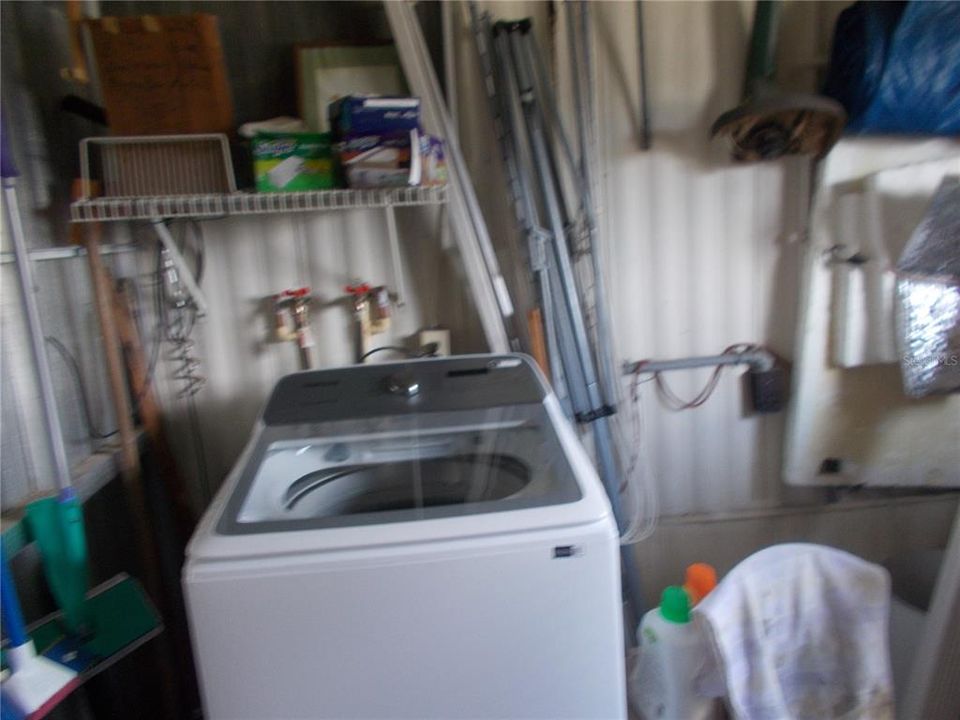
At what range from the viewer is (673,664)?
4.77 ft

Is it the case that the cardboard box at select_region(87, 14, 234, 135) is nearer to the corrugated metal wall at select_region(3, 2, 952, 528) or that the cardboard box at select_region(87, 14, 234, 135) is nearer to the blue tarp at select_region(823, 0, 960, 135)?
the corrugated metal wall at select_region(3, 2, 952, 528)

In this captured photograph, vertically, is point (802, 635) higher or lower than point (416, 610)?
lower

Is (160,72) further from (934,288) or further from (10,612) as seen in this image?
(934,288)

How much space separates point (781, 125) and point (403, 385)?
119cm

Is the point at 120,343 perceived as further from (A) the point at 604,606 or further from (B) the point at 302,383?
(A) the point at 604,606

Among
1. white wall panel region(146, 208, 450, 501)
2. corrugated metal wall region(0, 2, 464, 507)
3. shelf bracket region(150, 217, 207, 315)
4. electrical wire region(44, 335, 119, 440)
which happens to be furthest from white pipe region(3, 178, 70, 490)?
white wall panel region(146, 208, 450, 501)

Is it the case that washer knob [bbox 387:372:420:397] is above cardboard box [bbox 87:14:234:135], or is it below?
below

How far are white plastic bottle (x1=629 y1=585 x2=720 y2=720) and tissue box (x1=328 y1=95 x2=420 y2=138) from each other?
1.25 meters

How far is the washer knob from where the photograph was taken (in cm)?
145

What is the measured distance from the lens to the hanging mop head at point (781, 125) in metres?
1.55

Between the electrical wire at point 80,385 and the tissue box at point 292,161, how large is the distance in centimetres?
60

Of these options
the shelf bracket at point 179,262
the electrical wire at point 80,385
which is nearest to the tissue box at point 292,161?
the shelf bracket at point 179,262

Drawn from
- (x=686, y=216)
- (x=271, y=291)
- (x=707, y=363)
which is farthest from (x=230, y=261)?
(x=707, y=363)

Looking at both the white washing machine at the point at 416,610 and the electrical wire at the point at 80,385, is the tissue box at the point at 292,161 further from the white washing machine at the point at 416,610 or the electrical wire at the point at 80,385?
the white washing machine at the point at 416,610
